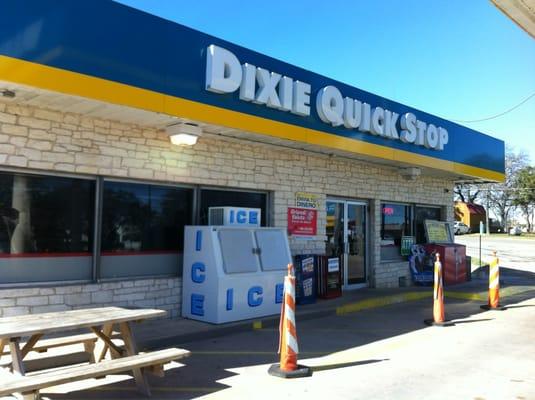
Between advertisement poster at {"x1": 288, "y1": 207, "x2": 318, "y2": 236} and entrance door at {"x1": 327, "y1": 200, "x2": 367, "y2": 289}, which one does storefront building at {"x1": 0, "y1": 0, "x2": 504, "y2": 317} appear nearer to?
advertisement poster at {"x1": 288, "y1": 207, "x2": 318, "y2": 236}

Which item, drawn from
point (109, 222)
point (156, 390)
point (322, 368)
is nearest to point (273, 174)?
point (109, 222)

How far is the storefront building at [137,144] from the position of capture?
6957mm

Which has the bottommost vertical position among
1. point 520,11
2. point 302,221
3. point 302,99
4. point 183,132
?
point 302,221

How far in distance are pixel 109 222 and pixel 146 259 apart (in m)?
0.95

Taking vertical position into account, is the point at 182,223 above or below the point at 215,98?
below

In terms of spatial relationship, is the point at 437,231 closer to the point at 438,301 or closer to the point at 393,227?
the point at 393,227

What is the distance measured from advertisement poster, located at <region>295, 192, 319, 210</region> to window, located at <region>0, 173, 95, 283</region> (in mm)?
4820

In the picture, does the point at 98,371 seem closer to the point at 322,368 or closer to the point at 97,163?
the point at 322,368

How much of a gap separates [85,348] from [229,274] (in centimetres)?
282

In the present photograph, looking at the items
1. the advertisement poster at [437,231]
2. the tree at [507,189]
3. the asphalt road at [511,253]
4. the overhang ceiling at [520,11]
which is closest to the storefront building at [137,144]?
the overhang ceiling at [520,11]

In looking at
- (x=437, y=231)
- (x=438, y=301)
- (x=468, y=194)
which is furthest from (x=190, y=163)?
(x=468, y=194)

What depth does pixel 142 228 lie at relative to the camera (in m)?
8.98

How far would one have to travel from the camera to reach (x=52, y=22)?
663 cm

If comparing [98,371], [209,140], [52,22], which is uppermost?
[52,22]
